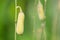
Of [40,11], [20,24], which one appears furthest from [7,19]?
[40,11]

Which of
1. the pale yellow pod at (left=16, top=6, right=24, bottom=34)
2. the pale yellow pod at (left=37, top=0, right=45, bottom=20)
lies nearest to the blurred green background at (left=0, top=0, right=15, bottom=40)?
the pale yellow pod at (left=16, top=6, right=24, bottom=34)

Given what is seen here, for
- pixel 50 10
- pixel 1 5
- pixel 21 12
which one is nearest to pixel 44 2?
pixel 50 10

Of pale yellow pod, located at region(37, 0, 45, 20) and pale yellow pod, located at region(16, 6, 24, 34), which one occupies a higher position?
pale yellow pod, located at region(37, 0, 45, 20)

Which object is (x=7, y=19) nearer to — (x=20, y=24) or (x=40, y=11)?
(x=20, y=24)

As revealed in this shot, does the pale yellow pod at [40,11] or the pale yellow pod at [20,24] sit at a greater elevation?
the pale yellow pod at [40,11]

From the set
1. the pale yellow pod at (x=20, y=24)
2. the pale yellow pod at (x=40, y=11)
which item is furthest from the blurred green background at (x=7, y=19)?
the pale yellow pod at (x=40, y=11)

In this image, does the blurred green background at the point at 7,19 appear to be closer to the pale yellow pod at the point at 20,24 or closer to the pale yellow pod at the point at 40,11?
the pale yellow pod at the point at 20,24

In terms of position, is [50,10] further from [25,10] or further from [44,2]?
[25,10]

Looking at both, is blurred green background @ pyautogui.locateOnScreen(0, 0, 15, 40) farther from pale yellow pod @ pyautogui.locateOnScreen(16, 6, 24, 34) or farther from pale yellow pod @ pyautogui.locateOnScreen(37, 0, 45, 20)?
pale yellow pod @ pyautogui.locateOnScreen(37, 0, 45, 20)
